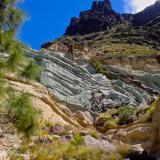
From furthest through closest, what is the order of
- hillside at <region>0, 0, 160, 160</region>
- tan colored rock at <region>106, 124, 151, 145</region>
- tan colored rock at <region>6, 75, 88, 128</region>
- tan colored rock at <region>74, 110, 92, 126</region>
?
1. tan colored rock at <region>74, 110, 92, 126</region>
2. tan colored rock at <region>6, 75, 88, 128</region>
3. tan colored rock at <region>106, 124, 151, 145</region>
4. hillside at <region>0, 0, 160, 160</region>

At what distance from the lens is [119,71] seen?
3681 centimetres

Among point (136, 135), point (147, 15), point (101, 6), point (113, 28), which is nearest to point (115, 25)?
point (113, 28)

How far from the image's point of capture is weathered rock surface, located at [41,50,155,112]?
25172mm

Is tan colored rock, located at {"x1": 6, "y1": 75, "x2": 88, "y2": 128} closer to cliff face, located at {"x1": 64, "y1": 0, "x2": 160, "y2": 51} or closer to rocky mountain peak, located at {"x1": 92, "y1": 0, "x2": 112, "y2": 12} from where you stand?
cliff face, located at {"x1": 64, "y1": 0, "x2": 160, "y2": 51}

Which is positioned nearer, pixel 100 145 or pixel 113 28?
pixel 100 145

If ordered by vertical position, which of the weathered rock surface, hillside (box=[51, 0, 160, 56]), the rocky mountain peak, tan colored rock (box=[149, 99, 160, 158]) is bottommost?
tan colored rock (box=[149, 99, 160, 158])

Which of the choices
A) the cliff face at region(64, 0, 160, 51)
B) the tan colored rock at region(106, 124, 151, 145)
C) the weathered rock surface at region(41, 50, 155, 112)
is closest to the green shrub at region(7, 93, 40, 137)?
the tan colored rock at region(106, 124, 151, 145)

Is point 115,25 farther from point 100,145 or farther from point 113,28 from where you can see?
point 100,145

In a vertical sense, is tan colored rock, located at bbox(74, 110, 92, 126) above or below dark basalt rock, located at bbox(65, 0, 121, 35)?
below

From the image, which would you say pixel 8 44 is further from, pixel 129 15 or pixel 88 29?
pixel 129 15

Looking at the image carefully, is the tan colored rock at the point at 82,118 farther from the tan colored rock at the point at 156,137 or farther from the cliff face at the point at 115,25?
the cliff face at the point at 115,25

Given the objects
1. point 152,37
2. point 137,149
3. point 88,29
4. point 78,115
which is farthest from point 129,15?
point 137,149

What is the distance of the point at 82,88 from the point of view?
2708 cm

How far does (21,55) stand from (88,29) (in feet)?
342
